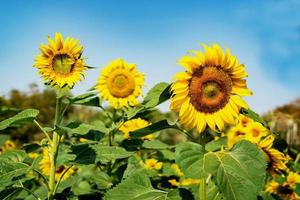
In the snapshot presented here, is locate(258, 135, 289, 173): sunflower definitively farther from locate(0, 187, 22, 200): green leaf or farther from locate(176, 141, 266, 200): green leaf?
locate(0, 187, 22, 200): green leaf

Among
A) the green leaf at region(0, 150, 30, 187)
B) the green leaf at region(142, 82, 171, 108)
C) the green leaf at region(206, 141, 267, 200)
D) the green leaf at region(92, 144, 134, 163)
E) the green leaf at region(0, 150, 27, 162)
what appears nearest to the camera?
the green leaf at region(206, 141, 267, 200)

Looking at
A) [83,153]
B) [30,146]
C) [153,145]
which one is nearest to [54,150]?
[83,153]

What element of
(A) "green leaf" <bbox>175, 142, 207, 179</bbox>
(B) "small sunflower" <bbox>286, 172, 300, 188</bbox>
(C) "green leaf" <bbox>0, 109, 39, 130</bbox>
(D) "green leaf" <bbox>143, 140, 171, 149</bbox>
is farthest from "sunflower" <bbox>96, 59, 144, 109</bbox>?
(A) "green leaf" <bbox>175, 142, 207, 179</bbox>

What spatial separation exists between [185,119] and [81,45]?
3.59ft

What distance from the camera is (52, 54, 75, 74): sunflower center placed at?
3.37 metres

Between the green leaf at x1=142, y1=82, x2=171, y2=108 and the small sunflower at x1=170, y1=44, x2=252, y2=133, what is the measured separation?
0.17 feet

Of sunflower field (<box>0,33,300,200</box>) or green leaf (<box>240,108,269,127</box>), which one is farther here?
green leaf (<box>240,108,269,127</box>)

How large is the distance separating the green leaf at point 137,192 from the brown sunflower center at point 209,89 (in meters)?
0.47

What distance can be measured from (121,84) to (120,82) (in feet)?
0.06

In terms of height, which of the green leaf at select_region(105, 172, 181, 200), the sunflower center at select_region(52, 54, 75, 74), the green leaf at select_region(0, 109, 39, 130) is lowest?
the green leaf at select_region(105, 172, 181, 200)

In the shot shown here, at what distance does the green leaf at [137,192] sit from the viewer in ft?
8.58

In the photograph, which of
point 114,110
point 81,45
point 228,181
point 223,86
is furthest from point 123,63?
point 228,181

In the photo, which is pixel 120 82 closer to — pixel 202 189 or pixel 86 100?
pixel 86 100

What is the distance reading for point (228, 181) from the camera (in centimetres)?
229
